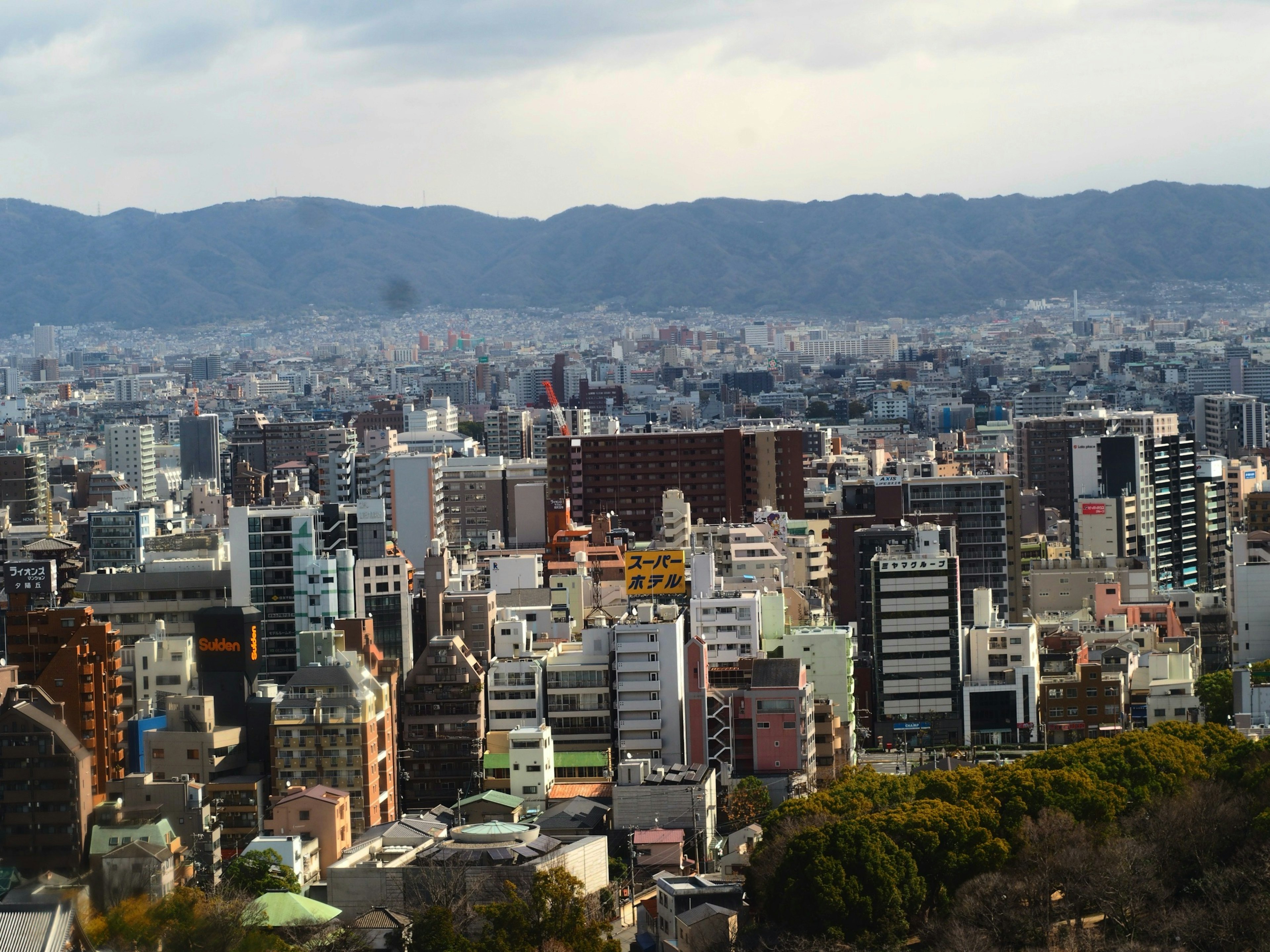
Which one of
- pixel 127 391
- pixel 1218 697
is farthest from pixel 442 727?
pixel 127 391

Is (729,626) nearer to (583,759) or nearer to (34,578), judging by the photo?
(583,759)

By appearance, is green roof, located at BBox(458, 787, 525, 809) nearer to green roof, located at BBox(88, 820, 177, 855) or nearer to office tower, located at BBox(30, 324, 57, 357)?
green roof, located at BBox(88, 820, 177, 855)

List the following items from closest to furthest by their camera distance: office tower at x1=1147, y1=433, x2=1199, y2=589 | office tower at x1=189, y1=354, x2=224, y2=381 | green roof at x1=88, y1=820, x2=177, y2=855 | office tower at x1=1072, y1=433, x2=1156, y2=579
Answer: green roof at x1=88, y1=820, x2=177, y2=855
office tower at x1=1072, y1=433, x2=1156, y2=579
office tower at x1=1147, y1=433, x2=1199, y2=589
office tower at x1=189, y1=354, x2=224, y2=381

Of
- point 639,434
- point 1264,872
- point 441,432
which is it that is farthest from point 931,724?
point 441,432

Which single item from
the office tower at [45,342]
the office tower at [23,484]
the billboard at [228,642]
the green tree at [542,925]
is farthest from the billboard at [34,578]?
the office tower at [45,342]

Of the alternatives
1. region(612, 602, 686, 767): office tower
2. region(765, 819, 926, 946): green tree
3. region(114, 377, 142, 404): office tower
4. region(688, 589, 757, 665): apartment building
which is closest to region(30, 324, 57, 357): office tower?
region(114, 377, 142, 404): office tower

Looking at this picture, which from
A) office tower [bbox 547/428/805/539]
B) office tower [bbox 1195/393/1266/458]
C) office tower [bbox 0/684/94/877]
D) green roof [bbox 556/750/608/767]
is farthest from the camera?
office tower [bbox 1195/393/1266/458]
